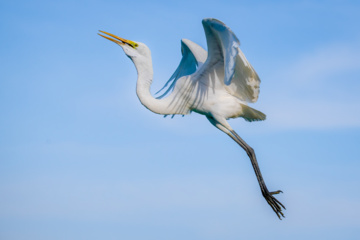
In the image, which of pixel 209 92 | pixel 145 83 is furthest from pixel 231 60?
pixel 145 83

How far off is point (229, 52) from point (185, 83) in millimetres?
1634

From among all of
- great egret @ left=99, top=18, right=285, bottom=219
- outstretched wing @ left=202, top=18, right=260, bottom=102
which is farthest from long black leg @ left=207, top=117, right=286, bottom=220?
outstretched wing @ left=202, top=18, right=260, bottom=102

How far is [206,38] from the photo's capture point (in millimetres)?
9805

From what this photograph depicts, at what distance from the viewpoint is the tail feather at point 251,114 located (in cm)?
1060

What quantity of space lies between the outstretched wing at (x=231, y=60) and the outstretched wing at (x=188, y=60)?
1.12m

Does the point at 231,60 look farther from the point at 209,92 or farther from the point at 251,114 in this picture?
the point at 251,114

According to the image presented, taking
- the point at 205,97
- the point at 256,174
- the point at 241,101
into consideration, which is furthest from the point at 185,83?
the point at 256,174

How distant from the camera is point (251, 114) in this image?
10.7m

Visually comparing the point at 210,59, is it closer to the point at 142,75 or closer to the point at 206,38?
the point at 206,38

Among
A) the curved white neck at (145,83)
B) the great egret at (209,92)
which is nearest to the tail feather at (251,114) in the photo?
the great egret at (209,92)

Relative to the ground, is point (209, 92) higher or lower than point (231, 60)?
higher

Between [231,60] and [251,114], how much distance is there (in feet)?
6.76

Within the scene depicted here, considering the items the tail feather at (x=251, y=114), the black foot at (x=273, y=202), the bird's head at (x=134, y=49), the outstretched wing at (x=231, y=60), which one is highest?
the bird's head at (x=134, y=49)

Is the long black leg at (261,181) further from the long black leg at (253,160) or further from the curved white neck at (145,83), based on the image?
the curved white neck at (145,83)
